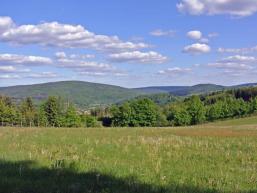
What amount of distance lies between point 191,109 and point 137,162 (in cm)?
12197

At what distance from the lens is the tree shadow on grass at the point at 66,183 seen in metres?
9.60

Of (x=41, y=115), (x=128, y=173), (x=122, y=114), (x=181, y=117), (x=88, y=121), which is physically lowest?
(x=88, y=121)

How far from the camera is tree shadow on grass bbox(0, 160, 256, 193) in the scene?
9.60 meters

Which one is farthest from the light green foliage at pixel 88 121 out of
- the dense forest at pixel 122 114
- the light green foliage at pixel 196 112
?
the light green foliage at pixel 196 112

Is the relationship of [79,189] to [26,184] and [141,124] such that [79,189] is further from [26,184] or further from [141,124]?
[141,124]

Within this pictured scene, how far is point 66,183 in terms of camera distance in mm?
10445

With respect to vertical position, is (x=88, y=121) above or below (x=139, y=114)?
below

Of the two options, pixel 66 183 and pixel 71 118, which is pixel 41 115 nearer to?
pixel 71 118

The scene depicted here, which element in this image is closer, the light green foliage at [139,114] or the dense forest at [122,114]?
the dense forest at [122,114]

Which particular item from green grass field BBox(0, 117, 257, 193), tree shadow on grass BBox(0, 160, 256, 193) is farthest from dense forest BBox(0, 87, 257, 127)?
tree shadow on grass BBox(0, 160, 256, 193)

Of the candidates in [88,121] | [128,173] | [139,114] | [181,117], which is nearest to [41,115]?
[88,121]

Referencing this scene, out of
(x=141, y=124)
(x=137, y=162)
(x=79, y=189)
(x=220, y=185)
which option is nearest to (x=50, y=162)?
(x=137, y=162)

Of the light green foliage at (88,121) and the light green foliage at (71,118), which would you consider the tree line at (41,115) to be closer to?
the light green foliage at (71,118)

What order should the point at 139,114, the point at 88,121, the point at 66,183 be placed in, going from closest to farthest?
the point at 66,183 → the point at 139,114 → the point at 88,121
